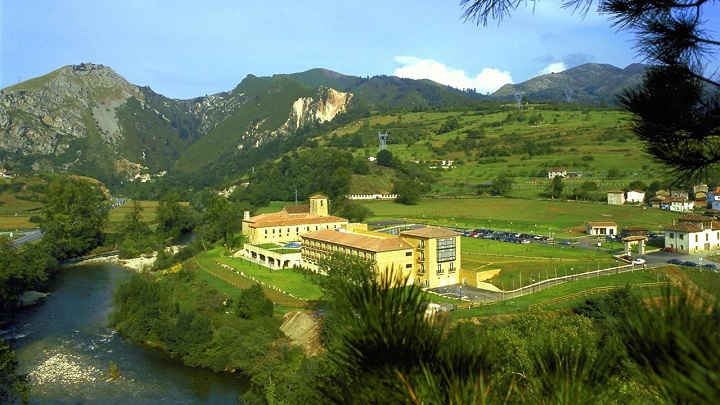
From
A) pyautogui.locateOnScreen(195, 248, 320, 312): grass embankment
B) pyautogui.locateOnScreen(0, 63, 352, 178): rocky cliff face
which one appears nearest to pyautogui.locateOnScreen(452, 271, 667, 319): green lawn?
pyautogui.locateOnScreen(195, 248, 320, 312): grass embankment

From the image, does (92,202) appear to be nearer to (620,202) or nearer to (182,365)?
(182,365)

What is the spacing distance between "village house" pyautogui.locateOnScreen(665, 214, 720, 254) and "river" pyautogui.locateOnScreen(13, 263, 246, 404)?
25.1 m

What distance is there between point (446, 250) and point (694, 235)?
14.3 m

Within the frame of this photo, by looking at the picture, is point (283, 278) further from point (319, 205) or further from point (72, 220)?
point (72, 220)

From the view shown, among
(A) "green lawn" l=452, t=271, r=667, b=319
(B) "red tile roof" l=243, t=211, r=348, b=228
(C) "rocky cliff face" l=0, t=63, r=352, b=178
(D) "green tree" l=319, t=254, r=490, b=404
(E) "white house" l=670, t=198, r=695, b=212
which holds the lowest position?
(A) "green lawn" l=452, t=271, r=667, b=319

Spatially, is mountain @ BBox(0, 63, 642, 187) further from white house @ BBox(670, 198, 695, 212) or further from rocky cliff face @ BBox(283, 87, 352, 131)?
white house @ BBox(670, 198, 695, 212)

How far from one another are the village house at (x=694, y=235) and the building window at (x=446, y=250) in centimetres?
1324

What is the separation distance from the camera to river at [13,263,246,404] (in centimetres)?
1869

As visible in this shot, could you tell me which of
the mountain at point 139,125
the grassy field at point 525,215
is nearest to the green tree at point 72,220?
the grassy field at point 525,215

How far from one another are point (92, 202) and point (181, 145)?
132633 millimetres

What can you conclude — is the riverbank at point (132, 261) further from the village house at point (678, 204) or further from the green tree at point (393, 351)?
the green tree at point (393, 351)

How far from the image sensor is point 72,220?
161 feet

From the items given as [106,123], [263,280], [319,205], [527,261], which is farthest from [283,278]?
[106,123]

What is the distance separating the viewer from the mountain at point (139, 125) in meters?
124
